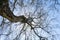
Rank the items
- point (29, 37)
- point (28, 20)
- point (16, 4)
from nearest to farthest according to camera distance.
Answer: point (28, 20), point (29, 37), point (16, 4)

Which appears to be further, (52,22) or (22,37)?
(52,22)

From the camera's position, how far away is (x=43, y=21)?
7.63 ft

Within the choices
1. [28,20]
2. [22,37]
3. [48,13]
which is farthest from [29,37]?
[48,13]

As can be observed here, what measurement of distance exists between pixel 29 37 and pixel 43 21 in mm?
290

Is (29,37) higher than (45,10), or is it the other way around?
(45,10)

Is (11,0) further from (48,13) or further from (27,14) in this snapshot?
(48,13)

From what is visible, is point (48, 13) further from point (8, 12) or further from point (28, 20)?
point (8, 12)

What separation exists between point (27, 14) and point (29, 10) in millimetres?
119

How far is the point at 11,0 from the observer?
229cm

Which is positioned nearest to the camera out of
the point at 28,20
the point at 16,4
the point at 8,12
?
the point at 8,12

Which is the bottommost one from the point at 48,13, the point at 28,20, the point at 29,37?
the point at 29,37

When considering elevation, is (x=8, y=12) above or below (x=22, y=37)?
above

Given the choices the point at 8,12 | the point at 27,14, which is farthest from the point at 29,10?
the point at 8,12

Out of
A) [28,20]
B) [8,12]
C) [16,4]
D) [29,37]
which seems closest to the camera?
[8,12]
